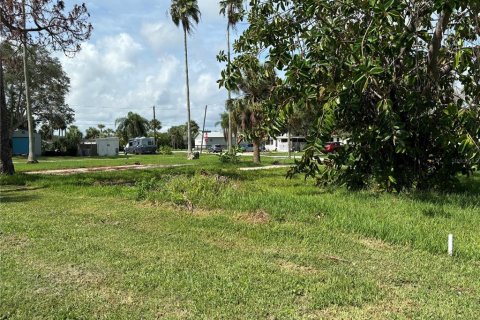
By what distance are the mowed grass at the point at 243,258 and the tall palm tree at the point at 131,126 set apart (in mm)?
90358

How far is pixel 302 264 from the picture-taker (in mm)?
5184

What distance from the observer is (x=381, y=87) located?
10.6 m

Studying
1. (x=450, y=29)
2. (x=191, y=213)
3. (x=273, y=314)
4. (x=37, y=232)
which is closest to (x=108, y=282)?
(x=273, y=314)

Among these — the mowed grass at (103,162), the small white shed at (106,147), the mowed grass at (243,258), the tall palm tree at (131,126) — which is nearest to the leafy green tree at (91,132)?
the tall palm tree at (131,126)

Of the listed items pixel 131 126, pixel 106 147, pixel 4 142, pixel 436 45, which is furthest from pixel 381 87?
pixel 131 126

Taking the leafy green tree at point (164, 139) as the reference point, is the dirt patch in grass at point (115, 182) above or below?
below

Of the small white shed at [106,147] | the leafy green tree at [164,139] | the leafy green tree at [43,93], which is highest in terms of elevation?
the leafy green tree at [43,93]

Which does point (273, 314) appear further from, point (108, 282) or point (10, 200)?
point (10, 200)

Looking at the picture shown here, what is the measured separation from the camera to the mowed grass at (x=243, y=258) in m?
3.96

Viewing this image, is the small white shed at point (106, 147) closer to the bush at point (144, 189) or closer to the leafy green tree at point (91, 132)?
the bush at point (144, 189)

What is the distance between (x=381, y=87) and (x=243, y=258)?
22.2 feet

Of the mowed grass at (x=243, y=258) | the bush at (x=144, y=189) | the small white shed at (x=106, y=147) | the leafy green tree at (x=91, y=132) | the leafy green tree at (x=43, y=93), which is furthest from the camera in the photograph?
the leafy green tree at (x=91, y=132)

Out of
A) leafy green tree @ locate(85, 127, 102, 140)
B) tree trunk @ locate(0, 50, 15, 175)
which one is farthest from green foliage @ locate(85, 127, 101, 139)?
tree trunk @ locate(0, 50, 15, 175)

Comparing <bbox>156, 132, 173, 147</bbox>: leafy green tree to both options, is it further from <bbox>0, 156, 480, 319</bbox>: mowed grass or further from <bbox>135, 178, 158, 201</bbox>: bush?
<bbox>0, 156, 480, 319</bbox>: mowed grass
